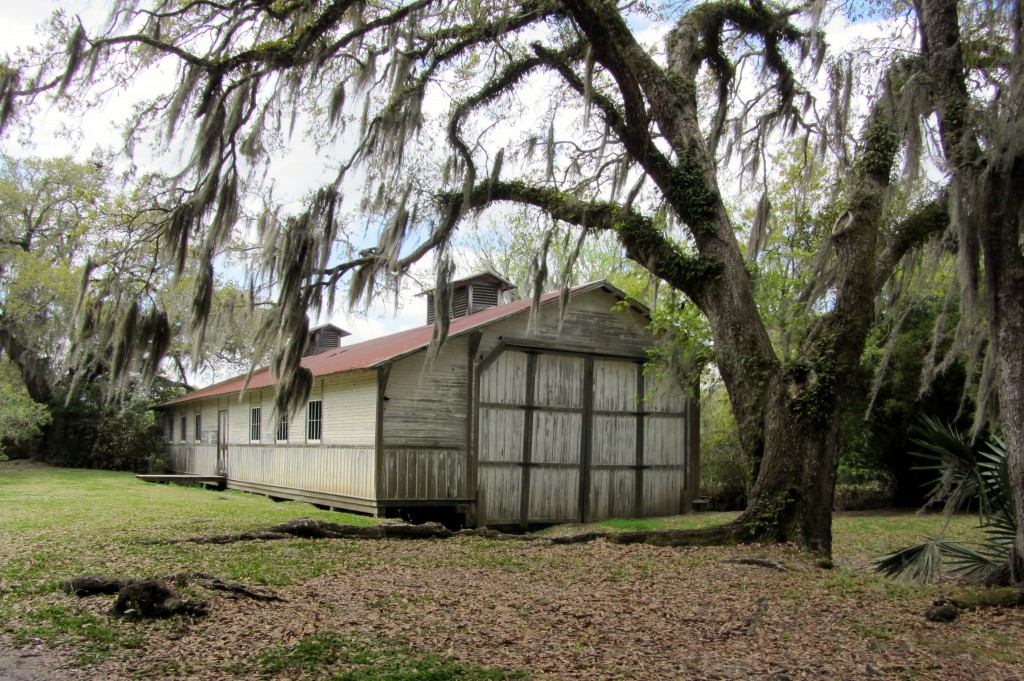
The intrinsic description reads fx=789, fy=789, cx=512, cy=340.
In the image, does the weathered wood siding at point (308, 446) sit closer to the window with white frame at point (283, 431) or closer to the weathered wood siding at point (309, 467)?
the weathered wood siding at point (309, 467)

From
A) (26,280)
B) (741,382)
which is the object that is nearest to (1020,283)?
(741,382)

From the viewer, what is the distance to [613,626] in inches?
220

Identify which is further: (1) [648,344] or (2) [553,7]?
(1) [648,344]

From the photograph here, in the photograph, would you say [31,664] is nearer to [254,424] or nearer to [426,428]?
[426,428]

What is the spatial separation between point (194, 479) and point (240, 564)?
710 inches

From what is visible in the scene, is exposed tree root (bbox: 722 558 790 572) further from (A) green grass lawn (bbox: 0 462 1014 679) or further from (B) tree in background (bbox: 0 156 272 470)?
(B) tree in background (bbox: 0 156 272 470)

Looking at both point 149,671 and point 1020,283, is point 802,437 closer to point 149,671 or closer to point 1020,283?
point 1020,283

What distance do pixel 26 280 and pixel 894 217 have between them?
1026 inches

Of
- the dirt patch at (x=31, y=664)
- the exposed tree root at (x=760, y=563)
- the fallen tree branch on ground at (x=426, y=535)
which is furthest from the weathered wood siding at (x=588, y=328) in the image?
the dirt patch at (x=31, y=664)

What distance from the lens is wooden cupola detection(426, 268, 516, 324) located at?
2056 centimetres

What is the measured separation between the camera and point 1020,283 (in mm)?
6688

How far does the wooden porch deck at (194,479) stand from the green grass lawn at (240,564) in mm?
8467

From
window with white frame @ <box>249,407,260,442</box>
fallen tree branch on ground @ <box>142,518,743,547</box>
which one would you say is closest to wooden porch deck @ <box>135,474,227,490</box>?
window with white frame @ <box>249,407,260,442</box>

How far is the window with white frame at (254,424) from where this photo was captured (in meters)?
21.2
